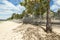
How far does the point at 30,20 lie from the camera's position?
82.1ft

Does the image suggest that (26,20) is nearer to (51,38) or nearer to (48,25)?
(48,25)

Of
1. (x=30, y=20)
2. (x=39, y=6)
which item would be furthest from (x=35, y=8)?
(x=30, y=20)

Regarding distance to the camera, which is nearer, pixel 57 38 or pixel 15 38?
pixel 15 38

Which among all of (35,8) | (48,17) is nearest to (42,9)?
(35,8)

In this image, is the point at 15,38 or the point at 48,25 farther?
the point at 48,25

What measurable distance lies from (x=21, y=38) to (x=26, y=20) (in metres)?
13.1

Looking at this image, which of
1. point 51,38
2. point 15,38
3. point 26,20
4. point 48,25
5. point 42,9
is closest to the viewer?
point 15,38

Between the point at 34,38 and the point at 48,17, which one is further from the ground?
the point at 48,17

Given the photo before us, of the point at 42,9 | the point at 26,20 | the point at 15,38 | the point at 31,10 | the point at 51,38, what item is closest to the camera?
the point at 15,38

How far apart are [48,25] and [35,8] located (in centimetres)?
2014

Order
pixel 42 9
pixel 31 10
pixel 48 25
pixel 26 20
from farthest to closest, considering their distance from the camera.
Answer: pixel 42 9 < pixel 31 10 < pixel 26 20 < pixel 48 25

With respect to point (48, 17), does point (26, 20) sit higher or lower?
lower

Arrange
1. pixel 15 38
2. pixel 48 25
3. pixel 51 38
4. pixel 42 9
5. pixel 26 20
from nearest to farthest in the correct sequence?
pixel 15 38, pixel 51 38, pixel 48 25, pixel 26 20, pixel 42 9

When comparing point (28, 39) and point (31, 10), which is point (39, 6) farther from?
point (28, 39)
